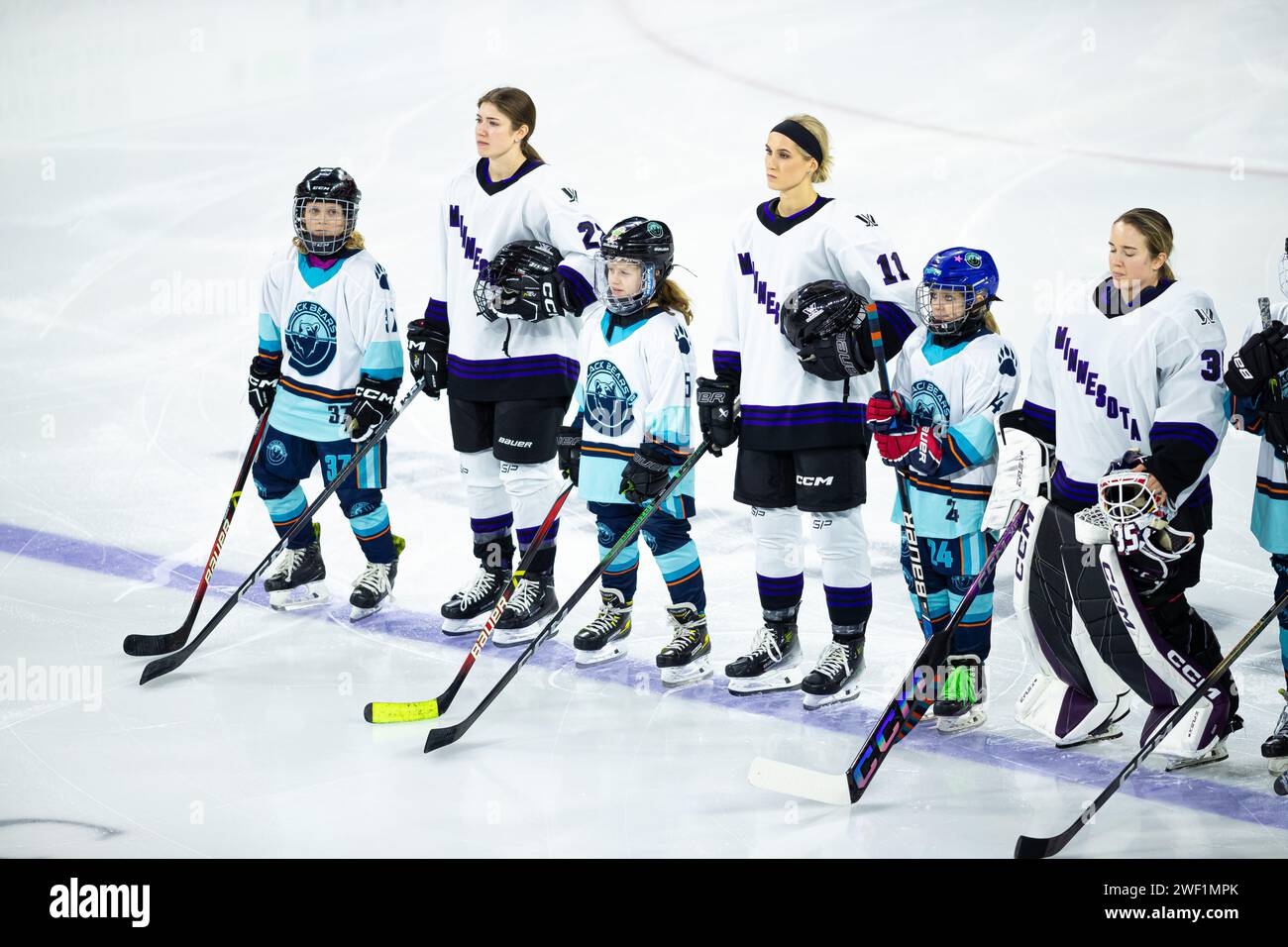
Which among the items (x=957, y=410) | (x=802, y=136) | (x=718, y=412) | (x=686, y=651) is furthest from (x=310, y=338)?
(x=957, y=410)

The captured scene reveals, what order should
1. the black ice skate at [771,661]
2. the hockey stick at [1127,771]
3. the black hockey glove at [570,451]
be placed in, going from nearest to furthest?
the hockey stick at [1127,771]
the black ice skate at [771,661]
the black hockey glove at [570,451]

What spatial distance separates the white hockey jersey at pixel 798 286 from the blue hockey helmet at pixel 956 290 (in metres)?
0.15

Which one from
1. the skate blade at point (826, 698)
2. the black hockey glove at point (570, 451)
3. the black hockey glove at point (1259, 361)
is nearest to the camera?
the black hockey glove at point (1259, 361)

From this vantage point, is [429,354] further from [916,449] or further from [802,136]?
[916,449]

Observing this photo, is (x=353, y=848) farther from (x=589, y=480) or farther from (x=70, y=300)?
(x=70, y=300)

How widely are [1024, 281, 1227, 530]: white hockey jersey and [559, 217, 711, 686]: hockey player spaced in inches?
36.2

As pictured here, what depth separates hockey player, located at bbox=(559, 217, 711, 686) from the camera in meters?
3.72

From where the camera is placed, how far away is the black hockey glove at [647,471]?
12.2 ft

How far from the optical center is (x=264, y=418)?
4.29 meters

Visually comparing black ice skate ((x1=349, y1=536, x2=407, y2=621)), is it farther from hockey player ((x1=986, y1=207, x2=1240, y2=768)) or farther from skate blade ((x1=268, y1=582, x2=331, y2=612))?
hockey player ((x1=986, y1=207, x2=1240, y2=768))

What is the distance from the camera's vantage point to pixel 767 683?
3.76m

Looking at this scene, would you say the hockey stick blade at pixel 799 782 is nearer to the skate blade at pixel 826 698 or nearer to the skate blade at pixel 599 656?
the skate blade at pixel 826 698

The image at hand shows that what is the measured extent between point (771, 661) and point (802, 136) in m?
1.30

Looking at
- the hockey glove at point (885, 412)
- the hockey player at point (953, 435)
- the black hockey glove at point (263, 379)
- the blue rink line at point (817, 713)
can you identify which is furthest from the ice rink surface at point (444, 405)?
the hockey glove at point (885, 412)
